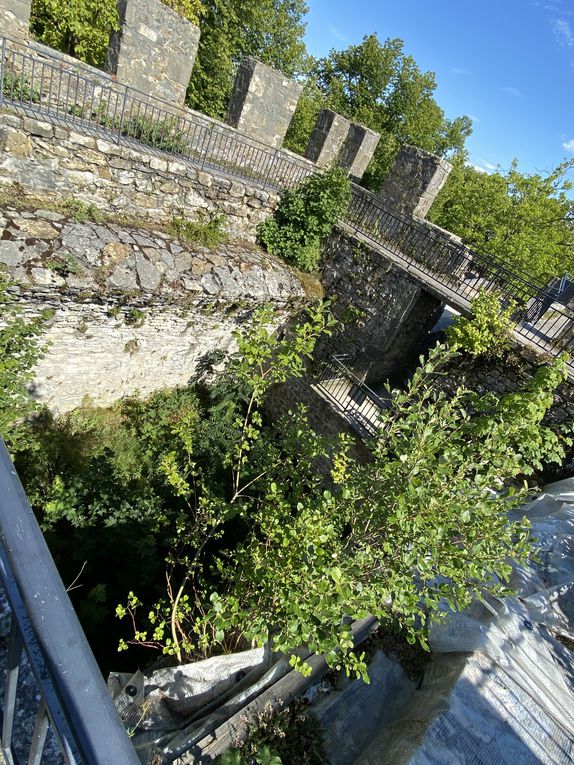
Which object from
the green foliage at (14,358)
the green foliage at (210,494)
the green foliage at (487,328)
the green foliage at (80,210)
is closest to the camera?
the green foliage at (210,494)

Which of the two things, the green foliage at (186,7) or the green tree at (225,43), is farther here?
the green tree at (225,43)

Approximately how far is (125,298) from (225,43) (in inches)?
615

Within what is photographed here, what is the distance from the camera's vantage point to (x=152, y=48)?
844 centimetres

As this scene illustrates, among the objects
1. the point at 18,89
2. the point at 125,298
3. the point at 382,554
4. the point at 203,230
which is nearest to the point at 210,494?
the point at 382,554

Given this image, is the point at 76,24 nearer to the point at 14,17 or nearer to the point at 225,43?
the point at 14,17

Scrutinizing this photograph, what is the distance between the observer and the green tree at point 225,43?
1605 cm

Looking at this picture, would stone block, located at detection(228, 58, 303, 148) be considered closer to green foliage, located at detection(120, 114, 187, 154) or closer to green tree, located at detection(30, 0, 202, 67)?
green foliage, located at detection(120, 114, 187, 154)

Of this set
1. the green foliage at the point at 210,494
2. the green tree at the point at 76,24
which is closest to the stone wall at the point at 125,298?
the green foliage at the point at 210,494

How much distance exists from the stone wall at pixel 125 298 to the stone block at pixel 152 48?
13.3 ft

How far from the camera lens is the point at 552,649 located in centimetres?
402

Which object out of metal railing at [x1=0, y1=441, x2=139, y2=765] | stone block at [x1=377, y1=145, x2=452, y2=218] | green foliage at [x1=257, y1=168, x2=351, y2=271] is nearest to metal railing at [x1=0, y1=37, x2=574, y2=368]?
stone block at [x1=377, y1=145, x2=452, y2=218]

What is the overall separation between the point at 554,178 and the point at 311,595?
16895 millimetres

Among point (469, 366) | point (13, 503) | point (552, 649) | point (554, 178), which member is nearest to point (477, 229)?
point (554, 178)

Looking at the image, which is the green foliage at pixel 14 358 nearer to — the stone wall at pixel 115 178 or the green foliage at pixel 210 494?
the stone wall at pixel 115 178
